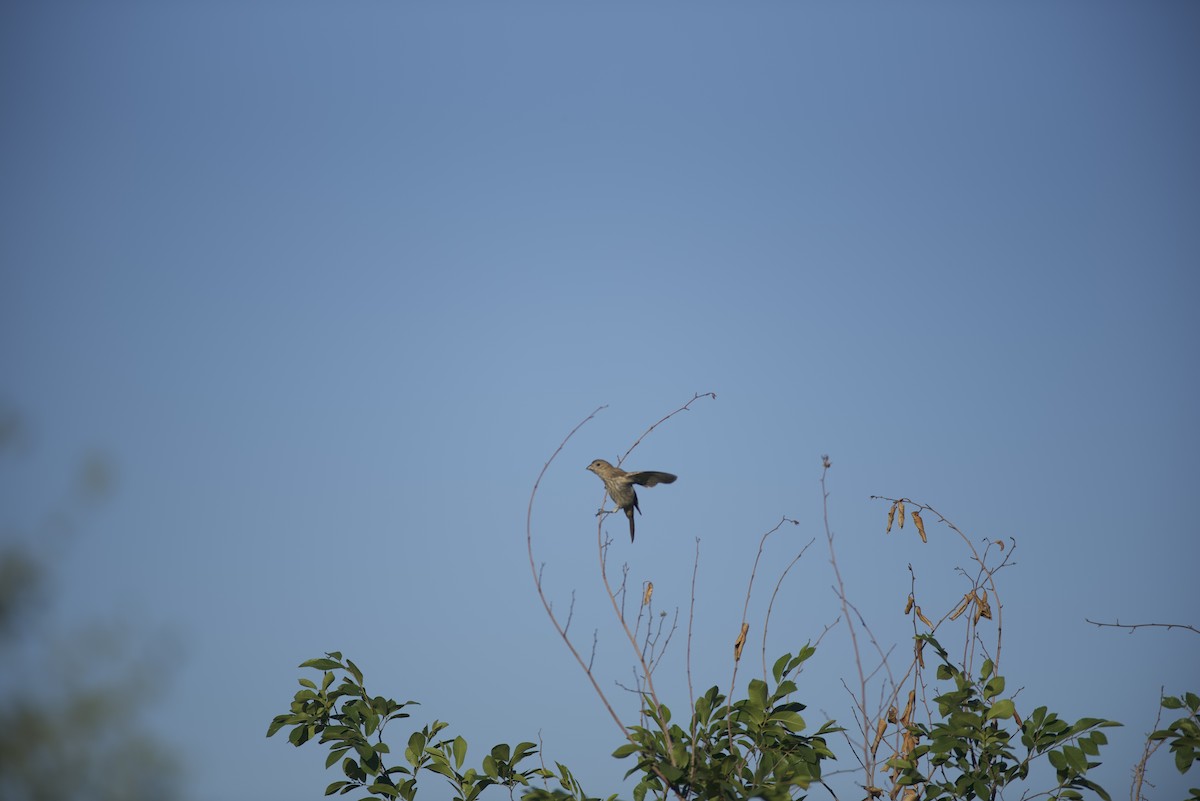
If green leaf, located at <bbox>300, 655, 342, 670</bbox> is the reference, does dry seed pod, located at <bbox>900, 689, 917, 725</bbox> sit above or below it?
below

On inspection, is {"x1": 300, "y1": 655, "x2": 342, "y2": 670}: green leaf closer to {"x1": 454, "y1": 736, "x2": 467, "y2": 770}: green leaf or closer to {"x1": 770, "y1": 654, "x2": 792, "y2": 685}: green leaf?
{"x1": 454, "y1": 736, "x2": 467, "y2": 770}: green leaf

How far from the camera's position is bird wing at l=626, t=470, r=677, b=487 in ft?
18.6

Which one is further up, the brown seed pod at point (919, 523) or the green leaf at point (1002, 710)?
the brown seed pod at point (919, 523)

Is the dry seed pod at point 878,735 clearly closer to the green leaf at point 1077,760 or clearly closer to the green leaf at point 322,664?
the green leaf at point 1077,760

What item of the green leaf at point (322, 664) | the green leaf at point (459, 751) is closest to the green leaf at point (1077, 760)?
the green leaf at point (459, 751)

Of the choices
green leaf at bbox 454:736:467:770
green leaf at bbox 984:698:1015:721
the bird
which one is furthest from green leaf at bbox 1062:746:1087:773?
green leaf at bbox 454:736:467:770

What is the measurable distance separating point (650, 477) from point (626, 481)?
23 cm

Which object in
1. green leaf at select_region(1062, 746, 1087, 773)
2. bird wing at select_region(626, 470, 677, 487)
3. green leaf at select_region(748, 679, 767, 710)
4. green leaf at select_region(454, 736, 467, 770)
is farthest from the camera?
bird wing at select_region(626, 470, 677, 487)

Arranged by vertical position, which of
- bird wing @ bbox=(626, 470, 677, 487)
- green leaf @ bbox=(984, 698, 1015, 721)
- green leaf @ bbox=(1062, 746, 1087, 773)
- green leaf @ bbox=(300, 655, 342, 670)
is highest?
bird wing @ bbox=(626, 470, 677, 487)

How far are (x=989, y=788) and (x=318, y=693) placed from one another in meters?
3.38

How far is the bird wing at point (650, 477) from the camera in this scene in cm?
568

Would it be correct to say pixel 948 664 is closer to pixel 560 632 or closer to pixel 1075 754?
pixel 1075 754

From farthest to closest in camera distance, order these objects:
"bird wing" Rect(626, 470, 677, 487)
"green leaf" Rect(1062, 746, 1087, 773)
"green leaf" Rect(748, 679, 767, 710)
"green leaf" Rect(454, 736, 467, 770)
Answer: "bird wing" Rect(626, 470, 677, 487), "green leaf" Rect(454, 736, 467, 770), "green leaf" Rect(748, 679, 767, 710), "green leaf" Rect(1062, 746, 1087, 773)

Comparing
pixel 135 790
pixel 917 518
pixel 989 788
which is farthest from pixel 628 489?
pixel 135 790
